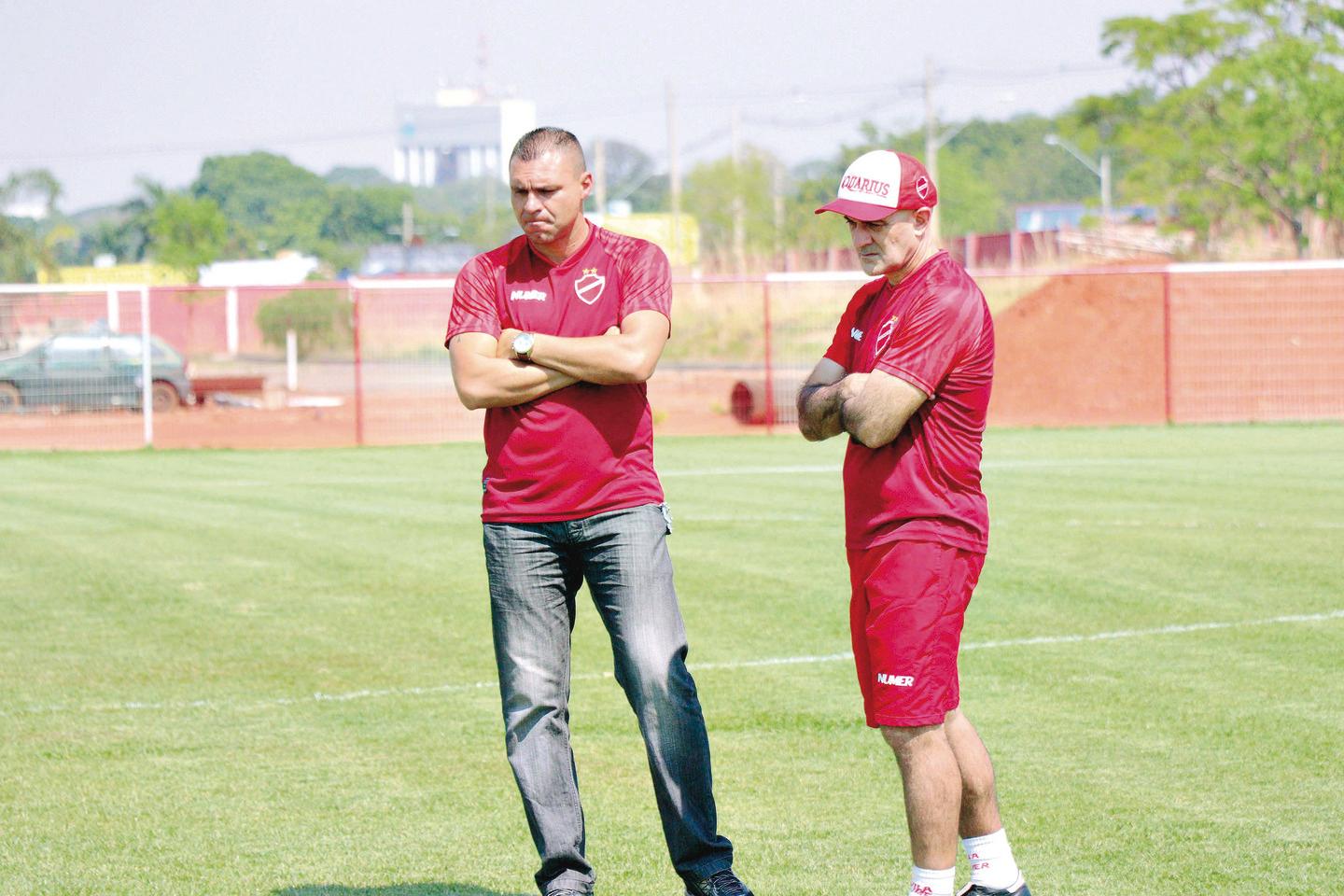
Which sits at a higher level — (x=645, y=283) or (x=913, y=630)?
(x=645, y=283)

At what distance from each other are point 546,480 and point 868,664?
1.07 m

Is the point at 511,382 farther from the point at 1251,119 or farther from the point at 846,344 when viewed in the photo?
the point at 1251,119

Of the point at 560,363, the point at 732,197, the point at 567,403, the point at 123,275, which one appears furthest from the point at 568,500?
the point at 123,275

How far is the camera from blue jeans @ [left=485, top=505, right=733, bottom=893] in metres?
5.04

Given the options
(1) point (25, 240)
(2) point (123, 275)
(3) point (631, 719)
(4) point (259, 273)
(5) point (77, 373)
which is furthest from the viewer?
(2) point (123, 275)

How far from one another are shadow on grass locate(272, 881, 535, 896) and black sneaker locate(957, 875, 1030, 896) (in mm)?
1391

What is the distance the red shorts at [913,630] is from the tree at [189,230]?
71.7m

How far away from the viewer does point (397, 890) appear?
211 inches

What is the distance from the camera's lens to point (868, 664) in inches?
188

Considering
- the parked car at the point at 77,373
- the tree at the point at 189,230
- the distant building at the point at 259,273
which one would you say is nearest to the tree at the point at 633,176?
the distant building at the point at 259,273

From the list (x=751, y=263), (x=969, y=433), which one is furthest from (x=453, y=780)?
(x=751, y=263)

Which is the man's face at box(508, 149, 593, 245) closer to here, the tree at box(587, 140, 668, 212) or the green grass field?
the green grass field

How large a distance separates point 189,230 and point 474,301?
7346 cm

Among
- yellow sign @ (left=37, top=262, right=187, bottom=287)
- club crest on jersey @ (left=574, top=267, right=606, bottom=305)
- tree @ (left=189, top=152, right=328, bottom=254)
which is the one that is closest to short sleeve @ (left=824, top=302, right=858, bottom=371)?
club crest on jersey @ (left=574, top=267, right=606, bottom=305)
